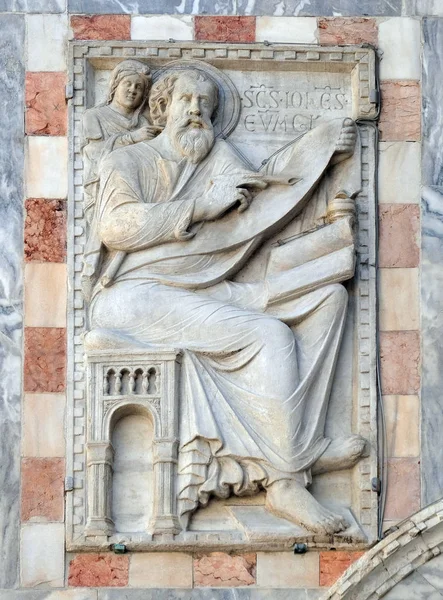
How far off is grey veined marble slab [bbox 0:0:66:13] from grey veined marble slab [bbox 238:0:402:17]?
3.49 feet

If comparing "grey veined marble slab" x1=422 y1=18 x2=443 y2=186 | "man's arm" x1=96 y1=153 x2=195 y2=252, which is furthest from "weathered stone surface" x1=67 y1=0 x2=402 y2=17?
"man's arm" x1=96 y1=153 x2=195 y2=252

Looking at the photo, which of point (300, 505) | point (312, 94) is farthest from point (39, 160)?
point (300, 505)

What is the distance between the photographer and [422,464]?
39.7ft

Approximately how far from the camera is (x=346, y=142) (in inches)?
492

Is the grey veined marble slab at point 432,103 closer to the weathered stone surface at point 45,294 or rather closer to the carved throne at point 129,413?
the carved throne at point 129,413

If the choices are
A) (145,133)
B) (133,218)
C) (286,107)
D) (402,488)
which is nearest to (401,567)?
(402,488)

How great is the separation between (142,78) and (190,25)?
1.53ft

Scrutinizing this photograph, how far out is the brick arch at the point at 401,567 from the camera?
11773 millimetres

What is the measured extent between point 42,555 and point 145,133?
8.23ft

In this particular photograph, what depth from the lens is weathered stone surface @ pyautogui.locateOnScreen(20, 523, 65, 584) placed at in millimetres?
11867

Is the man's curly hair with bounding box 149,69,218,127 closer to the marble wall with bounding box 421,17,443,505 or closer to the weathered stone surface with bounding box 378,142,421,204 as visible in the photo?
the weathered stone surface with bounding box 378,142,421,204

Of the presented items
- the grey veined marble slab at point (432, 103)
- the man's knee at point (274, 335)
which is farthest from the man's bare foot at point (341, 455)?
the grey veined marble slab at point (432, 103)

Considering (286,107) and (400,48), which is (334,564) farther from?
(400,48)

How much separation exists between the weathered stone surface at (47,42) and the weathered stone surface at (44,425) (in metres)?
1.98
